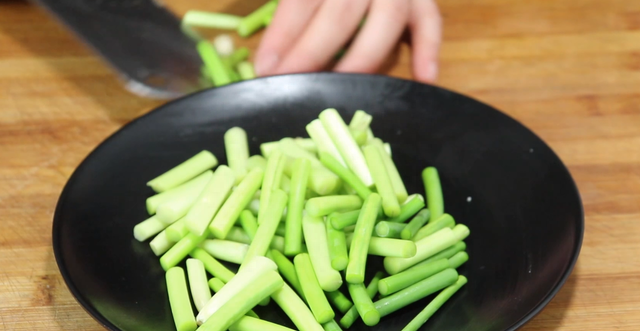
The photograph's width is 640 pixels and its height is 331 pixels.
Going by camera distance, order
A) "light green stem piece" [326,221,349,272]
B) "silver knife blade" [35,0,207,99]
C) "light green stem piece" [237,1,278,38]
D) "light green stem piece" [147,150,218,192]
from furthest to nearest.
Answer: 1. "light green stem piece" [237,1,278,38]
2. "silver knife blade" [35,0,207,99]
3. "light green stem piece" [147,150,218,192]
4. "light green stem piece" [326,221,349,272]

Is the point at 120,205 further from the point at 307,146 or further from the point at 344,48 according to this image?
the point at 344,48

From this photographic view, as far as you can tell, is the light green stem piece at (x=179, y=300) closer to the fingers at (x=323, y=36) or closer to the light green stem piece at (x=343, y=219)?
the light green stem piece at (x=343, y=219)

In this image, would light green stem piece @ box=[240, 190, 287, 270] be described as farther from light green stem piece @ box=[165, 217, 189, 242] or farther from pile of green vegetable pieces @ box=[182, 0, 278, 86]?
pile of green vegetable pieces @ box=[182, 0, 278, 86]

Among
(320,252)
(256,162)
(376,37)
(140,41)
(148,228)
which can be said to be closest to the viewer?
(320,252)

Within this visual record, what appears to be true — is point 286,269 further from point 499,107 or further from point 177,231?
point 499,107

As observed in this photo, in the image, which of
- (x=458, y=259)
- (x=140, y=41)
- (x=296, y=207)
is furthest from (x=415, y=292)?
(x=140, y=41)

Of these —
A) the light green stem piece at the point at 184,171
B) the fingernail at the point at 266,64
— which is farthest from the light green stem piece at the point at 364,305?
the fingernail at the point at 266,64

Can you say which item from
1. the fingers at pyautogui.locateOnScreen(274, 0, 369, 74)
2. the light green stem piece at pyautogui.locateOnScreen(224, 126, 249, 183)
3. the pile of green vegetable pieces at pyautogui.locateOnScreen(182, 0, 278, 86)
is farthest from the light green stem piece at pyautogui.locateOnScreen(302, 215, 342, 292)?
the fingers at pyautogui.locateOnScreen(274, 0, 369, 74)

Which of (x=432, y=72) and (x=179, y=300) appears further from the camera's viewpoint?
(x=432, y=72)
